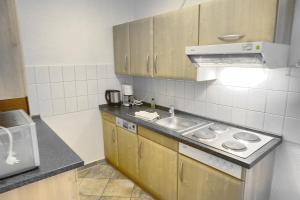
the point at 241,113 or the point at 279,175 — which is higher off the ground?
the point at 241,113

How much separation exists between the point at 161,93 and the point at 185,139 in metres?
1.05

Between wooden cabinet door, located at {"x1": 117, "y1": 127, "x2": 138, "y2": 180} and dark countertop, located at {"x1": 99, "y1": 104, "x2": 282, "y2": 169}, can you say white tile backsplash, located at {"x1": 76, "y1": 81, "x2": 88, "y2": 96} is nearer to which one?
dark countertop, located at {"x1": 99, "y1": 104, "x2": 282, "y2": 169}

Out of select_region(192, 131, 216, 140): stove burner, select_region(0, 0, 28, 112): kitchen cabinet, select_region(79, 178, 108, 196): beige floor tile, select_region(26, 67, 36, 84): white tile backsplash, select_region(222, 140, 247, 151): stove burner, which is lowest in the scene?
select_region(79, 178, 108, 196): beige floor tile

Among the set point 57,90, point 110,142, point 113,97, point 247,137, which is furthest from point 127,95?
point 247,137

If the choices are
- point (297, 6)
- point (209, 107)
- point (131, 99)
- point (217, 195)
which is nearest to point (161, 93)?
point (131, 99)

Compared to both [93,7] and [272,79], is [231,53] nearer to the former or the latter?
[272,79]

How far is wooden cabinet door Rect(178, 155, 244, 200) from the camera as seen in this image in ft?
4.55

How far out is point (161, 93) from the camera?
260 centimetres

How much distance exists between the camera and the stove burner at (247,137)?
159 centimetres

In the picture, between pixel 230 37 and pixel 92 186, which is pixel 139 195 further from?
pixel 230 37

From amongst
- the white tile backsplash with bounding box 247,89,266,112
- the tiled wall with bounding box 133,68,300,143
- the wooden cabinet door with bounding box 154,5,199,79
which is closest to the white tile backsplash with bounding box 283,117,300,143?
the tiled wall with bounding box 133,68,300,143

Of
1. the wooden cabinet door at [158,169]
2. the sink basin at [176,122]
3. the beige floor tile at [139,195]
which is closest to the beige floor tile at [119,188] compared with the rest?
the beige floor tile at [139,195]

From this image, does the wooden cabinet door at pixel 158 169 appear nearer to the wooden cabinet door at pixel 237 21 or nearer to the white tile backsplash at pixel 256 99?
the white tile backsplash at pixel 256 99

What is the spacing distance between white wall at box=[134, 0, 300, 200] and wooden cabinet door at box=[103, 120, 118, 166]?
1.10m
